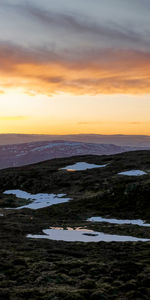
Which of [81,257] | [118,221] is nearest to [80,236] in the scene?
[81,257]

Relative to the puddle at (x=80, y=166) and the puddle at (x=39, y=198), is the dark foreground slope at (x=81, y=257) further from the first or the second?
the puddle at (x=80, y=166)

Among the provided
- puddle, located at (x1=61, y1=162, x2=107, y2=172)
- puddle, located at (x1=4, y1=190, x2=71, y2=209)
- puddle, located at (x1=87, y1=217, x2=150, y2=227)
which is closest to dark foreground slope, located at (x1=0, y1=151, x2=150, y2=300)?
puddle, located at (x1=87, y1=217, x2=150, y2=227)

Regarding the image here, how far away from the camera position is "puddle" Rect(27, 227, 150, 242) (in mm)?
29453

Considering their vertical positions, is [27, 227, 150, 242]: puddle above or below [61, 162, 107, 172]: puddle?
below

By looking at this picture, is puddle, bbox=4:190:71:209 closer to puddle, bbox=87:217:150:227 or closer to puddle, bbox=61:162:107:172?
puddle, bbox=87:217:150:227

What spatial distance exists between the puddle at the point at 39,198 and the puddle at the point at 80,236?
21.7 metres

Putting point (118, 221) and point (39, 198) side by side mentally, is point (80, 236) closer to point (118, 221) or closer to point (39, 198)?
point (118, 221)

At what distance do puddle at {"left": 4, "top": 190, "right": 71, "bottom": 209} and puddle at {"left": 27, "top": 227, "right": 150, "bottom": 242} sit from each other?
854 inches

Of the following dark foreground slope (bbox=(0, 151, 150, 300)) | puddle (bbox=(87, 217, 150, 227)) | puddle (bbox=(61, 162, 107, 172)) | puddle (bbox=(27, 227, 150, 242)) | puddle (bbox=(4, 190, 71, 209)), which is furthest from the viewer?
puddle (bbox=(61, 162, 107, 172))

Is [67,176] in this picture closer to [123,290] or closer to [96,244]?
[96,244]

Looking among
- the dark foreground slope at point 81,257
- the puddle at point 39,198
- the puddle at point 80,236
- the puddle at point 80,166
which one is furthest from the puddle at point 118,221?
the puddle at point 80,166

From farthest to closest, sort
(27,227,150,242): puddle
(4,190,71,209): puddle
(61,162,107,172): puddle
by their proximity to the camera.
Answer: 1. (61,162,107,172): puddle
2. (4,190,71,209): puddle
3. (27,227,150,242): puddle

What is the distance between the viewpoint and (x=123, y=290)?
1576 centimetres

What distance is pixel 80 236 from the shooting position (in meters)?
30.8
